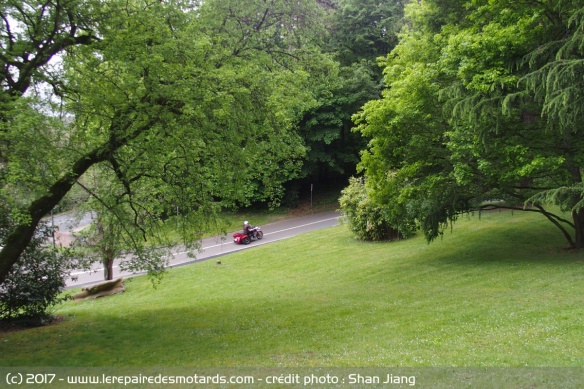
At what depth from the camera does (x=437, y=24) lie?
1673 cm

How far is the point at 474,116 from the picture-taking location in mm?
12867

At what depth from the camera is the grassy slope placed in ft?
23.9

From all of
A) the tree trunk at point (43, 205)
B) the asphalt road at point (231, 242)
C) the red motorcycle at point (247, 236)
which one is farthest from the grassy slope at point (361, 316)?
the red motorcycle at point (247, 236)

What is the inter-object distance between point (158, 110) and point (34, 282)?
6.34 metres

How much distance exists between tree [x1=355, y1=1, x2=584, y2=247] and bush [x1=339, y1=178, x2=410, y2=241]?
5.41 metres

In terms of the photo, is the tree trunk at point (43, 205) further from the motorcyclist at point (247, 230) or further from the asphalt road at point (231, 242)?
the motorcyclist at point (247, 230)

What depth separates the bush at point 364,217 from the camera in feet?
76.0

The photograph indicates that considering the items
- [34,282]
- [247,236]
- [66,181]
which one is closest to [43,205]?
[66,181]

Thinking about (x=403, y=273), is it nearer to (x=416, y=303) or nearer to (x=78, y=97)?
(x=416, y=303)

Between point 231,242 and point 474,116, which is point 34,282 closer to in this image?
point 474,116

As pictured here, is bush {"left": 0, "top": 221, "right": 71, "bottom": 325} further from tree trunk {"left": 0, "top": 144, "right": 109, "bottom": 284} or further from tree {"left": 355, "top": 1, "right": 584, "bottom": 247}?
tree {"left": 355, "top": 1, "right": 584, "bottom": 247}

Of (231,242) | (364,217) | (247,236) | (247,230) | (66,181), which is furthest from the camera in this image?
(231,242)

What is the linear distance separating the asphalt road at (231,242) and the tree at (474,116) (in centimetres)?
1004

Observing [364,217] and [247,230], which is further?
[247,230]
